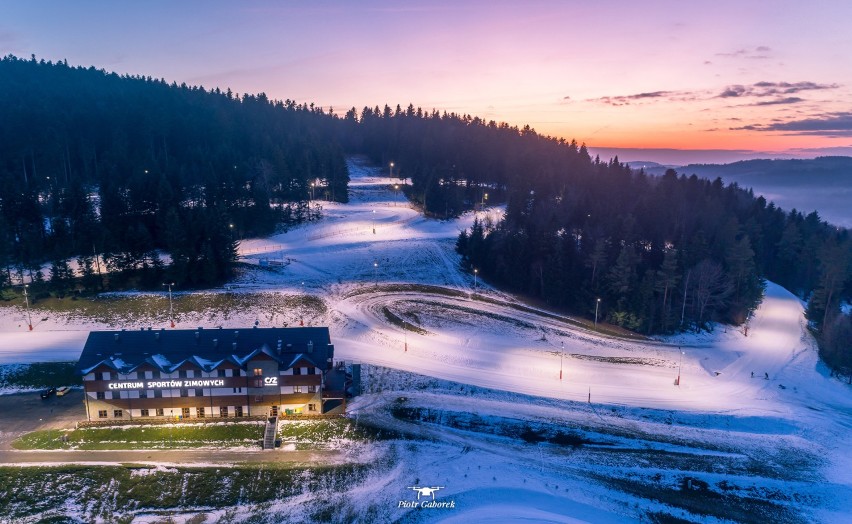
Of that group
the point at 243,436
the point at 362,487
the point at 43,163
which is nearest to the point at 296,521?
the point at 362,487

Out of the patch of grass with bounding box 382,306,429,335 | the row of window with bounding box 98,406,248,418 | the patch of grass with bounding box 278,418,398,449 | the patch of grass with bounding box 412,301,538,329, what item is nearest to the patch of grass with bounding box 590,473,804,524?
the patch of grass with bounding box 278,418,398,449

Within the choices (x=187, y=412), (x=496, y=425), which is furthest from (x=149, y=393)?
(x=496, y=425)

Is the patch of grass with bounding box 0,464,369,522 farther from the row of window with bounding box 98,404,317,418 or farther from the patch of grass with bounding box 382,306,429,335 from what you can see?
the patch of grass with bounding box 382,306,429,335

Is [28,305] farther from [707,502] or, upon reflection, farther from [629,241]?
[629,241]

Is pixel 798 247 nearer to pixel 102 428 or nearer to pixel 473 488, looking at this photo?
pixel 473 488

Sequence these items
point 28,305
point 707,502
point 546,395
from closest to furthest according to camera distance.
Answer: point 707,502 → point 546,395 → point 28,305

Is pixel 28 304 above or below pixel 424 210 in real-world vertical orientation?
below
